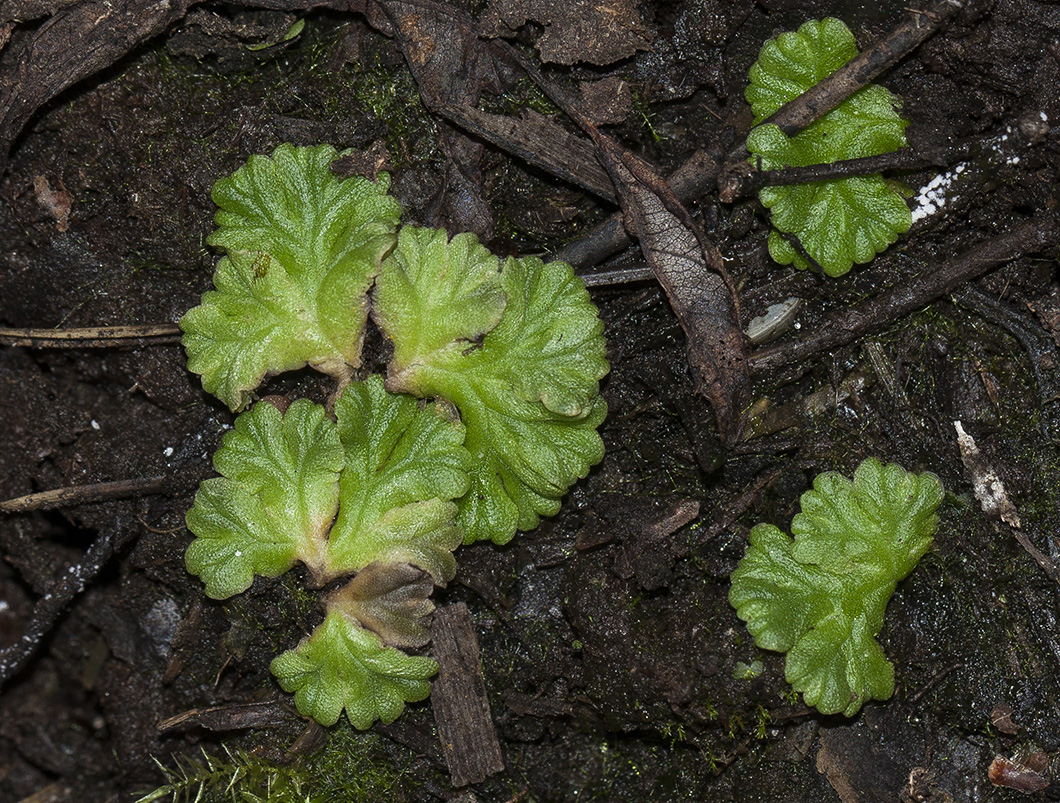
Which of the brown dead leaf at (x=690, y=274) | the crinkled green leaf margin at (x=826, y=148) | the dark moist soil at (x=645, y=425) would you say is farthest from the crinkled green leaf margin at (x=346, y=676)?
the crinkled green leaf margin at (x=826, y=148)

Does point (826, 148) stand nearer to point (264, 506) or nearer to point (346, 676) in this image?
point (264, 506)

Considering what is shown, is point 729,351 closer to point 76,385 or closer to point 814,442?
point 814,442

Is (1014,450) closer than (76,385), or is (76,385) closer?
(1014,450)

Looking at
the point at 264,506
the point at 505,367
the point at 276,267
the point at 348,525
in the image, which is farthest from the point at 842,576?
the point at 276,267

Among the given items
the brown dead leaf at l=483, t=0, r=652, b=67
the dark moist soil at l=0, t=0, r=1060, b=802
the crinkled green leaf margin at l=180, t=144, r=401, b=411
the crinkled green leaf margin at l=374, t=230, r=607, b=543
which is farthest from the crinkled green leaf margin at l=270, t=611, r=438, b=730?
Result: the brown dead leaf at l=483, t=0, r=652, b=67

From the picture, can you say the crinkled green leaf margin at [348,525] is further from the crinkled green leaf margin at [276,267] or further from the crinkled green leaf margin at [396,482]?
the crinkled green leaf margin at [276,267]

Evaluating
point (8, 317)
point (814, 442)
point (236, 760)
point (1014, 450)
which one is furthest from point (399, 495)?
point (1014, 450)
